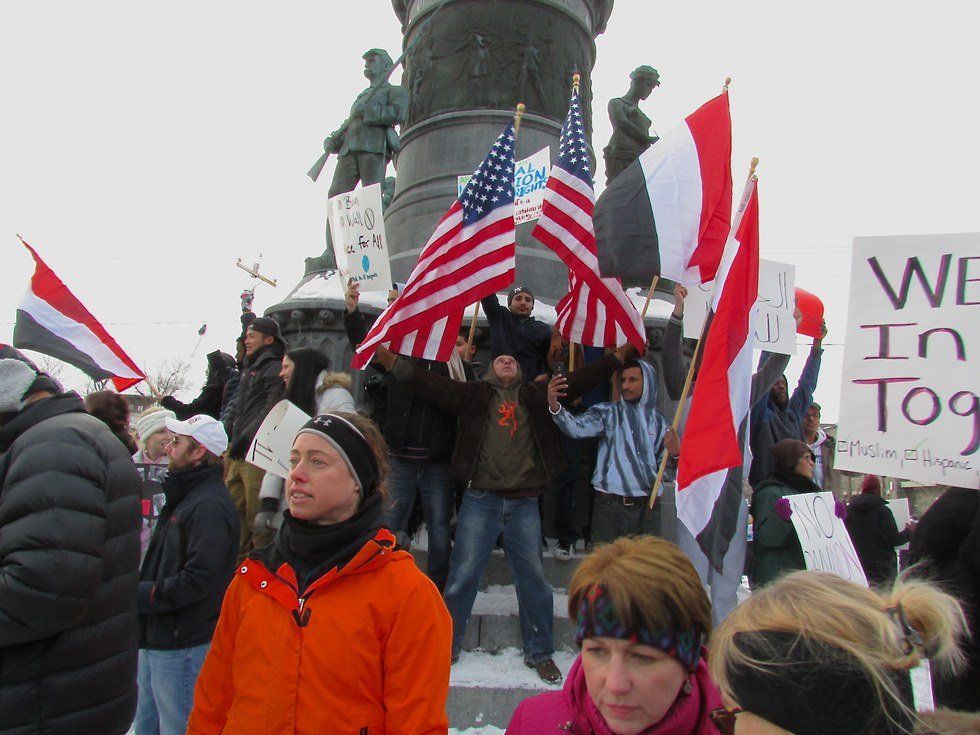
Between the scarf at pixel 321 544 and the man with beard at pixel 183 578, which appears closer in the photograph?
the scarf at pixel 321 544

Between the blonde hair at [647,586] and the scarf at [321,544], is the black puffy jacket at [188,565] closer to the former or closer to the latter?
the scarf at [321,544]

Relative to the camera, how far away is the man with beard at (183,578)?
3.17 metres

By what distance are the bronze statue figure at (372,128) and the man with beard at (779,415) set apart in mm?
4803

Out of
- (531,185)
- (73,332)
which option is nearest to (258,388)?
(73,332)

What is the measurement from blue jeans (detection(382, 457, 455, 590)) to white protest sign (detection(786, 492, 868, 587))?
2163 mm

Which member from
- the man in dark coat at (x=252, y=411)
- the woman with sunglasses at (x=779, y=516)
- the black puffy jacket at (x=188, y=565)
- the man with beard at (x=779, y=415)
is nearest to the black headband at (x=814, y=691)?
the black puffy jacket at (x=188, y=565)

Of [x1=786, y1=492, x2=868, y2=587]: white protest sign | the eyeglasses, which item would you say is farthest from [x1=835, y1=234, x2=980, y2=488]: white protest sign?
the eyeglasses

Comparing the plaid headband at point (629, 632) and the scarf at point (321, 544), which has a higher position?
the scarf at point (321, 544)

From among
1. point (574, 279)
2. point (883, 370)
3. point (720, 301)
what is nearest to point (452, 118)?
point (574, 279)

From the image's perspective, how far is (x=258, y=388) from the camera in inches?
210

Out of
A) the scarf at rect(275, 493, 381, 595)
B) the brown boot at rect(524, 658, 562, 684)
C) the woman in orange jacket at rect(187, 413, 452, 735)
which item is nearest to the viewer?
the woman in orange jacket at rect(187, 413, 452, 735)

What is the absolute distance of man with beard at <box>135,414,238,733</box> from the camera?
10.4 ft

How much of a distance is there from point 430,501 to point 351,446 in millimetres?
2611

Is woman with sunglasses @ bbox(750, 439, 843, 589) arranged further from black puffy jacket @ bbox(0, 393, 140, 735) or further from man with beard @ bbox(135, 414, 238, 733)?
black puffy jacket @ bbox(0, 393, 140, 735)
